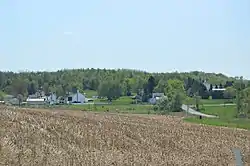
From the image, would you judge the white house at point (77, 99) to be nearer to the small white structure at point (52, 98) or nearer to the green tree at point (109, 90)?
the small white structure at point (52, 98)

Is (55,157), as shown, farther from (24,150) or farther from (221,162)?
(221,162)

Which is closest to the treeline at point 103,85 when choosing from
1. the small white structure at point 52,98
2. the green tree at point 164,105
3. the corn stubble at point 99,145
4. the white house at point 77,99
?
the small white structure at point 52,98

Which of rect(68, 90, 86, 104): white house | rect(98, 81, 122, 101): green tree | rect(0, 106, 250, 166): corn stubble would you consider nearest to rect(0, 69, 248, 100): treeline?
rect(98, 81, 122, 101): green tree

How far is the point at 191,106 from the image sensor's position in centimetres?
10050

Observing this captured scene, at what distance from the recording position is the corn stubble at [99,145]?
62.5 ft

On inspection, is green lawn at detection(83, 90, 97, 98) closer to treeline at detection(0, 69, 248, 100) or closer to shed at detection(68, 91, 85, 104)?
treeline at detection(0, 69, 248, 100)

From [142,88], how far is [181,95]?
4551cm

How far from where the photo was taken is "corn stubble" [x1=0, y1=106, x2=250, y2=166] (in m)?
19.1

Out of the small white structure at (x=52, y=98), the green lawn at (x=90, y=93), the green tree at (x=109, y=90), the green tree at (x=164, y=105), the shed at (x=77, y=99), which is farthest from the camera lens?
the green lawn at (x=90, y=93)

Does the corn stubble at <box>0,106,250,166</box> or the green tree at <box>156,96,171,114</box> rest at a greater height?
the corn stubble at <box>0,106,250,166</box>

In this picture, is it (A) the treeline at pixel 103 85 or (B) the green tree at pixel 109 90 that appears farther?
(B) the green tree at pixel 109 90

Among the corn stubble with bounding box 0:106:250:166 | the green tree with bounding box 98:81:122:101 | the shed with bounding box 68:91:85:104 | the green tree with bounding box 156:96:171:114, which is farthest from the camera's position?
the green tree with bounding box 98:81:122:101

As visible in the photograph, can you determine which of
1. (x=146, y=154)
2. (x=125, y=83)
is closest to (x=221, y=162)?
(x=146, y=154)

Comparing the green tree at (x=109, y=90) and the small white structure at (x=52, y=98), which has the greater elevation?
the green tree at (x=109, y=90)
